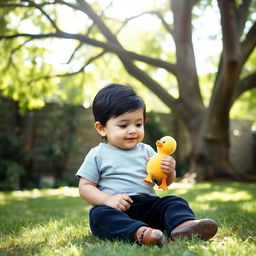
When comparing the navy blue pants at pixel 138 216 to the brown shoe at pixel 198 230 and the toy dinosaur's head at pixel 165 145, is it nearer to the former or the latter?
the brown shoe at pixel 198 230

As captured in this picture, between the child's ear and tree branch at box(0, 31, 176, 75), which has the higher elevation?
tree branch at box(0, 31, 176, 75)

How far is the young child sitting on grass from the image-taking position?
210cm

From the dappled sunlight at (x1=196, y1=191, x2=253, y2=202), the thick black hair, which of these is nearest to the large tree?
Answer: the dappled sunlight at (x1=196, y1=191, x2=253, y2=202)

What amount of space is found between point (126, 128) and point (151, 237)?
723 mm

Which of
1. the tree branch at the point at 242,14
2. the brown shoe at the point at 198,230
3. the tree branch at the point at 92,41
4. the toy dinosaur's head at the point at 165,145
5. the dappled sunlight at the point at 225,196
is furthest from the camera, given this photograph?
the tree branch at the point at 242,14

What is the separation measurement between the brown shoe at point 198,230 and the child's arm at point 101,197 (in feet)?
1.06

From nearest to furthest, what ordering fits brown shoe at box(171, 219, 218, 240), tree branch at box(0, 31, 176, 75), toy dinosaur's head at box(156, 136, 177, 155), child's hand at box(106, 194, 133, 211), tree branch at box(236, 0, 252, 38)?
brown shoe at box(171, 219, 218, 240)
child's hand at box(106, 194, 133, 211)
toy dinosaur's head at box(156, 136, 177, 155)
tree branch at box(0, 31, 176, 75)
tree branch at box(236, 0, 252, 38)

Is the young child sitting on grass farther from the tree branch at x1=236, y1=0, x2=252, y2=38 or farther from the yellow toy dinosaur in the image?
the tree branch at x1=236, y1=0, x2=252, y2=38

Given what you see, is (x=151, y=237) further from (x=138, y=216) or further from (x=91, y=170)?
(x=91, y=170)

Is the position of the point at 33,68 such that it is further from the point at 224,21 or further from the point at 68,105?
the point at 224,21

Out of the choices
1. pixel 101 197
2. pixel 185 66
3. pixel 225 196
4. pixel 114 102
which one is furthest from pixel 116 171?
pixel 185 66

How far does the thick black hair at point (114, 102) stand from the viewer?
89.1 inches

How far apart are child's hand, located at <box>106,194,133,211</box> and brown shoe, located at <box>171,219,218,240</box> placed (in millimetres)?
309

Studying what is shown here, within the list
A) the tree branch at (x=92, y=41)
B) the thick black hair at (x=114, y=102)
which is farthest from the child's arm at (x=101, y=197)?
the tree branch at (x=92, y=41)
